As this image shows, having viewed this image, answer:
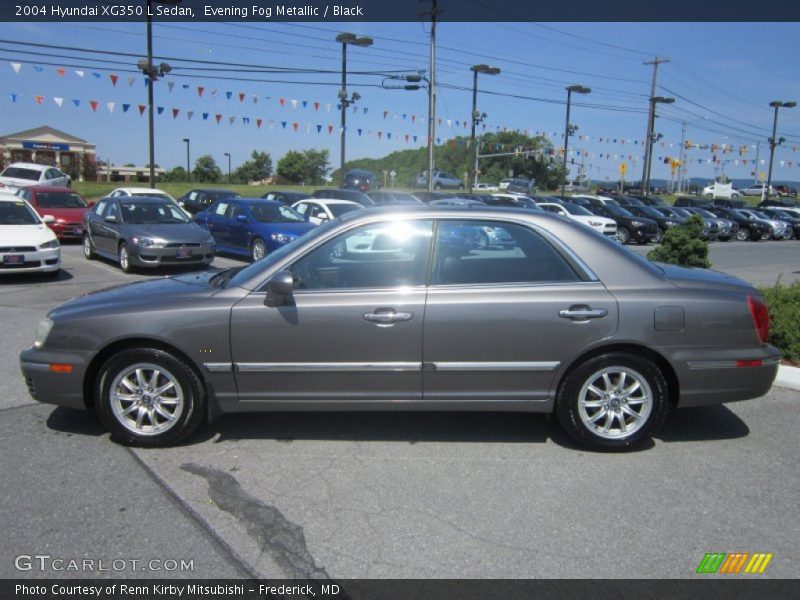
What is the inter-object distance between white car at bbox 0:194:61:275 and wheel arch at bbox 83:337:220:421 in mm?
8051

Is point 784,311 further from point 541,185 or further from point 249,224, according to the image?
point 541,185

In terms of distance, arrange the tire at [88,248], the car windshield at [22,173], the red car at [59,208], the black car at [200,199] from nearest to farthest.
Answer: the tire at [88,248] < the red car at [59,208] < the black car at [200,199] < the car windshield at [22,173]

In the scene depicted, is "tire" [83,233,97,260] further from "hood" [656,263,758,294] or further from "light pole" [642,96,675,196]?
"light pole" [642,96,675,196]

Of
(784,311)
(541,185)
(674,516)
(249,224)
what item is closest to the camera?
(674,516)

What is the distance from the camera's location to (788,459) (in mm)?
4375

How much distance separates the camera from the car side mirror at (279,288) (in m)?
4.10

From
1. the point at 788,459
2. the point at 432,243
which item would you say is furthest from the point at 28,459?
the point at 788,459

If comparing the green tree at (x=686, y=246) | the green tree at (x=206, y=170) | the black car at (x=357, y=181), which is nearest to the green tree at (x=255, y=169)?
the green tree at (x=206, y=170)

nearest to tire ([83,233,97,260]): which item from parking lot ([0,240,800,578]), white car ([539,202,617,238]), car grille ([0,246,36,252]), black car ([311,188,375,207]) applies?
car grille ([0,246,36,252])

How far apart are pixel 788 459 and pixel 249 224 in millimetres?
12367

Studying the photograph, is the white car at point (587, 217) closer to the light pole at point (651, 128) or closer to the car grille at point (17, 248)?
the car grille at point (17, 248)

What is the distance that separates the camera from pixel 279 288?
162 inches

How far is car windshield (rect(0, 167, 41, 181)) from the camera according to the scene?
26.5 meters

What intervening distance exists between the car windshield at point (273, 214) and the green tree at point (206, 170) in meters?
78.8
